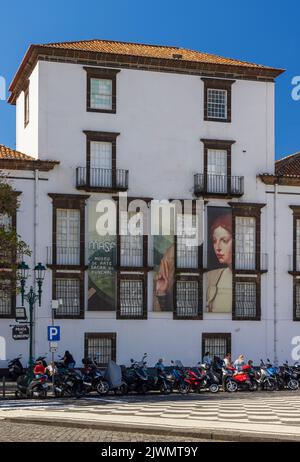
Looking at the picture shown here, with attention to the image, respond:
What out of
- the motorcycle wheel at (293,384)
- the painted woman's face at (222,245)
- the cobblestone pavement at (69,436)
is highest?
the painted woman's face at (222,245)

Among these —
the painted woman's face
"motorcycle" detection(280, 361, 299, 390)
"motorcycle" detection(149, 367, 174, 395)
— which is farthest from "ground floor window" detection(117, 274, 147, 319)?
"motorcycle" detection(149, 367, 174, 395)

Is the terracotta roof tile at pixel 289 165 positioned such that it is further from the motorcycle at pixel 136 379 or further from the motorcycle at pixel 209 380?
the motorcycle at pixel 136 379

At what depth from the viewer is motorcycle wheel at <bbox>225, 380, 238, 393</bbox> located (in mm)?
43250

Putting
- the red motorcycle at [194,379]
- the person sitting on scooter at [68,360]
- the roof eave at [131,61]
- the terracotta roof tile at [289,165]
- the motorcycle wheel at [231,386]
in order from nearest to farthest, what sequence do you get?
the red motorcycle at [194,379], the motorcycle wheel at [231,386], the person sitting on scooter at [68,360], the roof eave at [131,61], the terracotta roof tile at [289,165]

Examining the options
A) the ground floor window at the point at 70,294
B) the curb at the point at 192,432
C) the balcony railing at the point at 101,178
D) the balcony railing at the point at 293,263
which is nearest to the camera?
the curb at the point at 192,432

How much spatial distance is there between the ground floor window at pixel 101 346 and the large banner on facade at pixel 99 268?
1.42 m

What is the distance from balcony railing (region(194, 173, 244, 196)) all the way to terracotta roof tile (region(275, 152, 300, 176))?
280cm

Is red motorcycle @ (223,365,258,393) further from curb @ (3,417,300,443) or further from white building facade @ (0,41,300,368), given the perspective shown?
curb @ (3,417,300,443)

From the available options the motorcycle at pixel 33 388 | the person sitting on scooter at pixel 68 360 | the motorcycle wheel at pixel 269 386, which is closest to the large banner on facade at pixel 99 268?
the person sitting on scooter at pixel 68 360

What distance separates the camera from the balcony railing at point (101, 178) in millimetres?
51812

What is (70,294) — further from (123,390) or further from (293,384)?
(293,384)

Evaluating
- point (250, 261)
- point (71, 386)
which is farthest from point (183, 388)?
point (250, 261)
